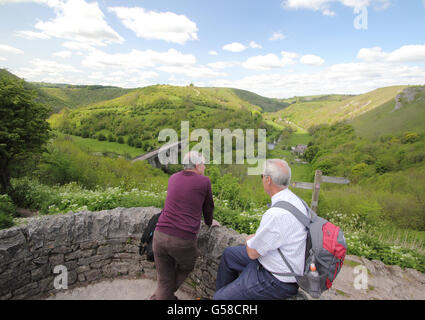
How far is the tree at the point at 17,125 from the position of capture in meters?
8.99

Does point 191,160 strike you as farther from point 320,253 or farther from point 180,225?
point 320,253

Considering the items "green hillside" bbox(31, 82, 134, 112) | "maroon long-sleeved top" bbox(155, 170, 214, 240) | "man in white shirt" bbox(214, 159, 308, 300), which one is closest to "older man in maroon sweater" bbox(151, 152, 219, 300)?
"maroon long-sleeved top" bbox(155, 170, 214, 240)

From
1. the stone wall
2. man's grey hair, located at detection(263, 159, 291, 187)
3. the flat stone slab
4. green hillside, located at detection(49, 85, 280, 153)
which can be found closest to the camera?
man's grey hair, located at detection(263, 159, 291, 187)

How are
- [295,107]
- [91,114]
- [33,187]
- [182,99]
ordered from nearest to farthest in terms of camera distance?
[33,187], [91,114], [182,99], [295,107]

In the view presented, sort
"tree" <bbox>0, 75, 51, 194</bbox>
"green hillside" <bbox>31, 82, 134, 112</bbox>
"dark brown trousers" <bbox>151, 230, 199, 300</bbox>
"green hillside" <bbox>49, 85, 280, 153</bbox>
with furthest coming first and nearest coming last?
"green hillside" <bbox>31, 82, 134, 112</bbox>
"green hillside" <bbox>49, 85, 280, 153</bbox>
"tree" <bbox>0, 75, 51, 194</bbox>
"dark brown trousers" <bbox>151, 230, 199, 300</bbox>

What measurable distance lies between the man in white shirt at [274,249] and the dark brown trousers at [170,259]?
58 cm

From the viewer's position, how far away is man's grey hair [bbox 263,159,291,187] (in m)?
2.25

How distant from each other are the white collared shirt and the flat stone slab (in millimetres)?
2097

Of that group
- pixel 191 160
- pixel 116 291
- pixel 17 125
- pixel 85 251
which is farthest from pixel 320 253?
pixel 17 125

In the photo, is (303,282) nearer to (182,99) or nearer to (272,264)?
(272,264)

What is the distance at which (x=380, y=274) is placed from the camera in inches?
161

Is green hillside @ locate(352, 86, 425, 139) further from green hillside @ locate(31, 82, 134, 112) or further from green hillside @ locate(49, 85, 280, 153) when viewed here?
green hillside @ locate(31, 82, 134, 112)

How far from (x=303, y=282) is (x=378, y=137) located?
76.8 m
